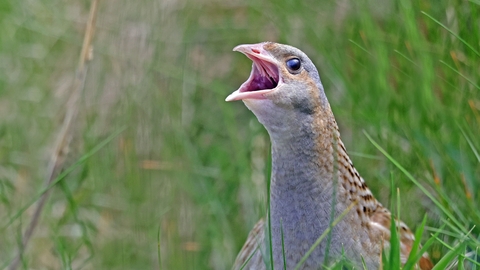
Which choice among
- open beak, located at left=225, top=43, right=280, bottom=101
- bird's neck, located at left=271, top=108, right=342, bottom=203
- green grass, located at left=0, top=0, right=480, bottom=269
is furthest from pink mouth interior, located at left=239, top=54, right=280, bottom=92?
green grass, located at left=0, top=0, right=480, bottom=269

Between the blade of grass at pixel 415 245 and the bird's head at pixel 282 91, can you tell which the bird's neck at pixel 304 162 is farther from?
the blade of grass at pixel 415 245

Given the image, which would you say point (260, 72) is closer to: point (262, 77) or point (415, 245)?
point (262, 77)

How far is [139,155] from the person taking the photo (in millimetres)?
3586

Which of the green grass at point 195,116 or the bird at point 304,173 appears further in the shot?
the green grass at point 195,116

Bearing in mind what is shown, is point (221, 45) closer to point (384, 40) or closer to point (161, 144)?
point (161, 144)

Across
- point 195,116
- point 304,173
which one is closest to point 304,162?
point 304,173

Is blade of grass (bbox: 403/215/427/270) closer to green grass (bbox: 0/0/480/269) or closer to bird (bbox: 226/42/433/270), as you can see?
bird (bbox: 226/42/433/270)

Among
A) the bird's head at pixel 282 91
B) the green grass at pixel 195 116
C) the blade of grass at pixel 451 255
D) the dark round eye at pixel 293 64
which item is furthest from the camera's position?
the green grass at pixel 195 116

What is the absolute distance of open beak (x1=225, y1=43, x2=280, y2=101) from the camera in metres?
2.26

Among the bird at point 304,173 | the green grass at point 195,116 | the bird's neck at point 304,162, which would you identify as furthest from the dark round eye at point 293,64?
the green grass at point 195,116

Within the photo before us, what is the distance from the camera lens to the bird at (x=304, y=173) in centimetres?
220

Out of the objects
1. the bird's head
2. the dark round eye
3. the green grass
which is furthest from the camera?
the green grass

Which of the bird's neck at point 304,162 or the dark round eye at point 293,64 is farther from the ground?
the dark round eye at point 293,64

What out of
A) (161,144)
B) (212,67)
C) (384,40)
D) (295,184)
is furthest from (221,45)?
(295,184)
